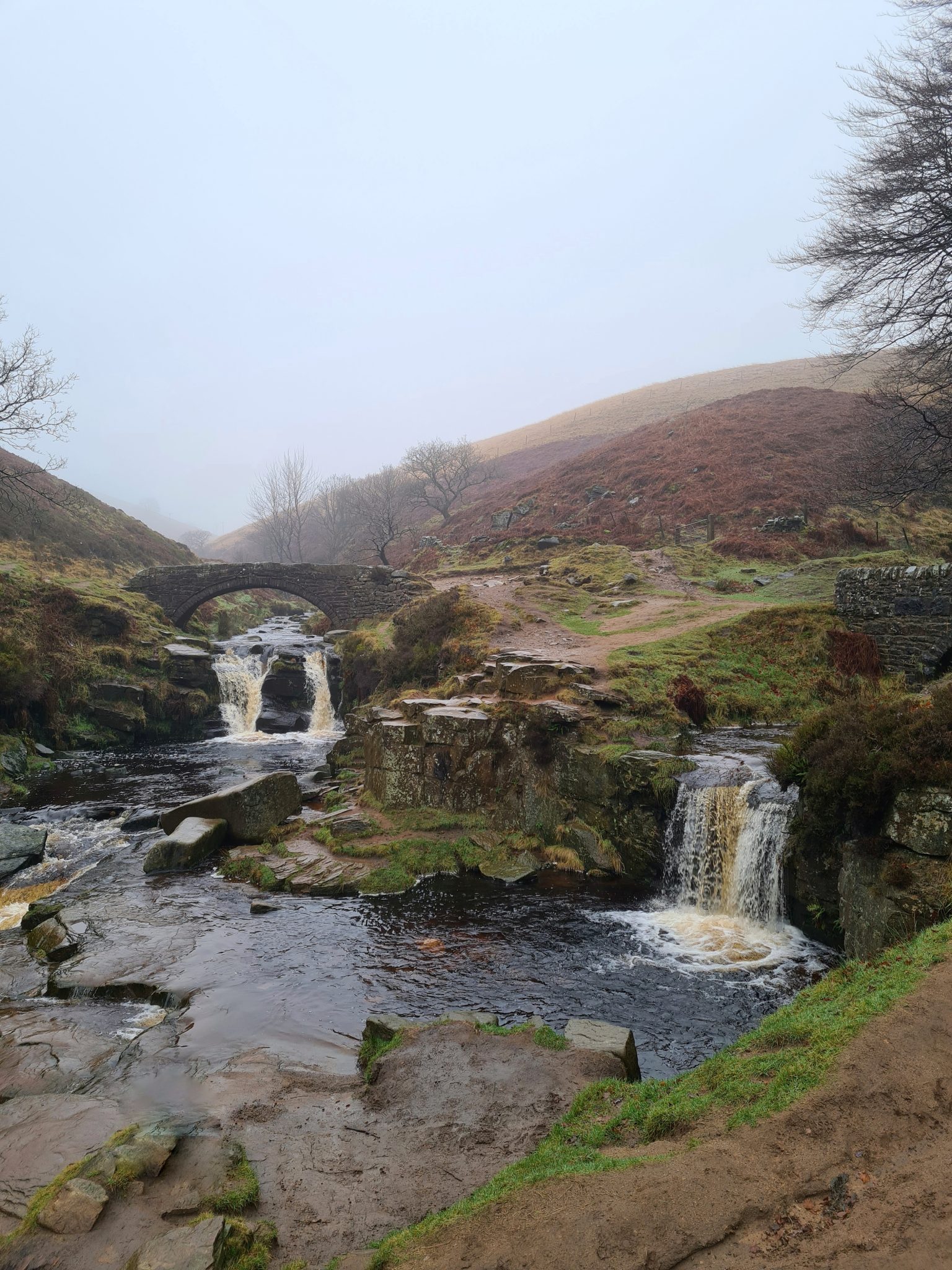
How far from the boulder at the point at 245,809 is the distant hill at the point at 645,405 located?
186 ft

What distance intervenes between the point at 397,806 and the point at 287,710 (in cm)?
1488

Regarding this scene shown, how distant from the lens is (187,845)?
558 inches

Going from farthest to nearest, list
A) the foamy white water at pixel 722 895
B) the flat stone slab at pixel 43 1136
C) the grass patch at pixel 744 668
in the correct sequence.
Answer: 1. the grass patch at pixel 744 668
2. the foamy white water at pixel 722 895
3. the flat stone slab at pixel 43 1136

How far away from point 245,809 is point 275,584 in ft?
78.1

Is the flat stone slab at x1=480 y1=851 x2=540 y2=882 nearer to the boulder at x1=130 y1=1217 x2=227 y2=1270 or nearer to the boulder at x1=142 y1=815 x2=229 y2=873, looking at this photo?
the boulder at x1=142 y1=815 x2=229 y2=873

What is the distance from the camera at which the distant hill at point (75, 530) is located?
3972 cm

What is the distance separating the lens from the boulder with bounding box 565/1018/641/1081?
7.04 metres

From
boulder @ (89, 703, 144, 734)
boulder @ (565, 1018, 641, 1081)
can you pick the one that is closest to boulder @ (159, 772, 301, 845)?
boulder @ (565, 1018, 641, 1081)

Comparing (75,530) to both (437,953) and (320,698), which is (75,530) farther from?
(437,953)

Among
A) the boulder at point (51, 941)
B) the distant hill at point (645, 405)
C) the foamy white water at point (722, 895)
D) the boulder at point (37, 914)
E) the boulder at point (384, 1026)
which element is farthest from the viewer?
the distant hill at point (645, 405)

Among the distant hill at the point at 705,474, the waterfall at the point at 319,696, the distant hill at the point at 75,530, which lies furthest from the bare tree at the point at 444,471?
the waterfall at the point at 319,696

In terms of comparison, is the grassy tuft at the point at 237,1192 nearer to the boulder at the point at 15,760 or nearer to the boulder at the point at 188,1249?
the boulder at the point at 188,1249

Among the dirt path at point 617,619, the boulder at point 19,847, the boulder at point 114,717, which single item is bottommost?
the boulder at point 19,847

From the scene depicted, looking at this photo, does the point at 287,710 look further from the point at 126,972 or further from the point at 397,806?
the point at 126,972
